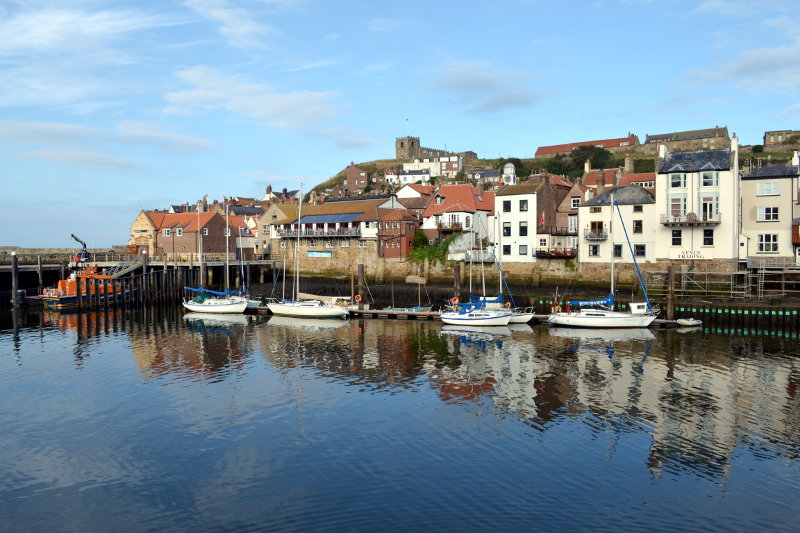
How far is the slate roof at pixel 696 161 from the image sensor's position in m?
58.5

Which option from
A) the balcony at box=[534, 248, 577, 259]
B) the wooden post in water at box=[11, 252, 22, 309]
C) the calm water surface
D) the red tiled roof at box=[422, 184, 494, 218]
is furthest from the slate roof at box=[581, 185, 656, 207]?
the wooden post in water at box=[11, 252, 22, 309]

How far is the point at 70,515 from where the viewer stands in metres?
17.3

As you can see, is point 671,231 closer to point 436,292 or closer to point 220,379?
point 436,292

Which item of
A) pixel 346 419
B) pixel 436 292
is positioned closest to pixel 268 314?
pixel 436 292

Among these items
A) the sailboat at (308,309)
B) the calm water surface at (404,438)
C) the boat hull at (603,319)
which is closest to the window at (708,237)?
the boat hull at (603,319)

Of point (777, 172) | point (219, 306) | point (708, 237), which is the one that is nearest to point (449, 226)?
point (708, 237)

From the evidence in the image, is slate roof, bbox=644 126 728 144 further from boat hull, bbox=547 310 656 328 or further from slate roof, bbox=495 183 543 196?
boat hull, bbox=547 310 656 328

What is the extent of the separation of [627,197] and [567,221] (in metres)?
10.3

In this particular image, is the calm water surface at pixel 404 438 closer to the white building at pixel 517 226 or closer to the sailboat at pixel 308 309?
the sailboat at pixel 308 309

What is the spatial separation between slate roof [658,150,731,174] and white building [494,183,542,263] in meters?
14.3

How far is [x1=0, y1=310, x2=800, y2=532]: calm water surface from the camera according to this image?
1734 cm

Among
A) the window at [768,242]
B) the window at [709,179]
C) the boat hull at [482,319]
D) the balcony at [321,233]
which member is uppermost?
the window at [709,179]

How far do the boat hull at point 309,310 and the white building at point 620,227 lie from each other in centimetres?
2699

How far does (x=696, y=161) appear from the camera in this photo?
60.3 meters
